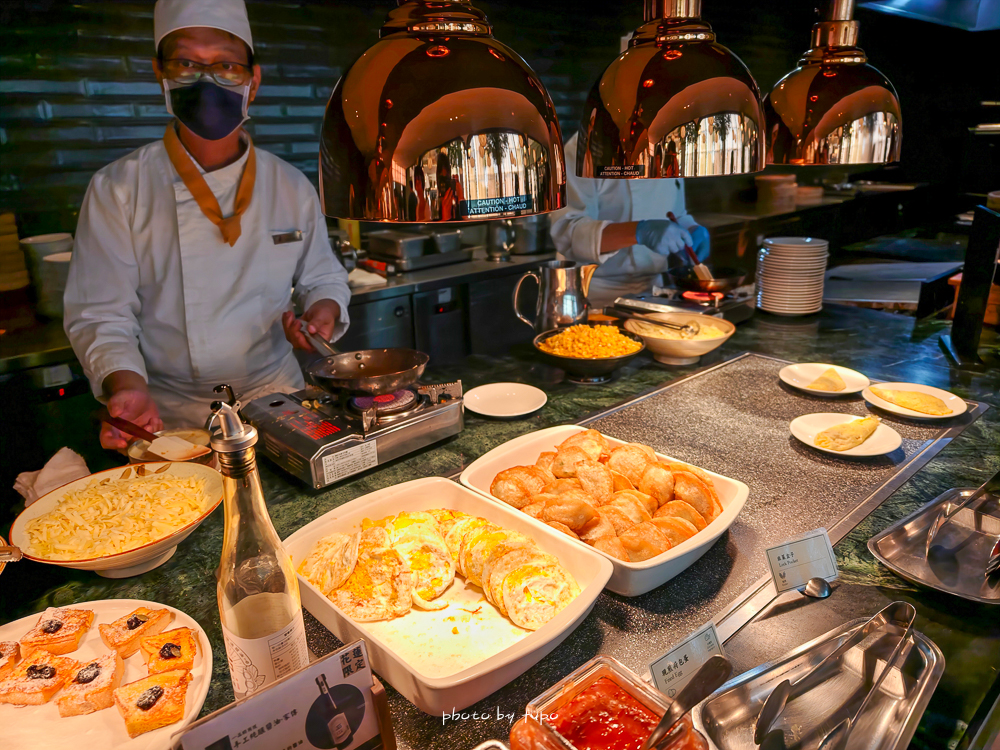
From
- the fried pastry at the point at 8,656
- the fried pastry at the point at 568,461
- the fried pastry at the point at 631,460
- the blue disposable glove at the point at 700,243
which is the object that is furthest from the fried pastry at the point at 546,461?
the blue disposable glove at the point at 700,243

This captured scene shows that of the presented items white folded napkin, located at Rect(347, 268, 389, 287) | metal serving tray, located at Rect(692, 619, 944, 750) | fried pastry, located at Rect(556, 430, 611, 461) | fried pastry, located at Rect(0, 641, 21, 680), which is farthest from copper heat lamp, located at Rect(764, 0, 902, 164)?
white folded napkin, located at Rect(347, 268, 389, 287)

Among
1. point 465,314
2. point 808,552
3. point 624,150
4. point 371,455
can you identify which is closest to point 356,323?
point 465,314

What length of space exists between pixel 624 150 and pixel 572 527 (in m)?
0.78

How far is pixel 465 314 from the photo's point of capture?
4.44 meters

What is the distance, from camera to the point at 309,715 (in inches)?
32.8

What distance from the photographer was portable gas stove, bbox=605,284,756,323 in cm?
281


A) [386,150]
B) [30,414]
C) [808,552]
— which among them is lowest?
[30,414]

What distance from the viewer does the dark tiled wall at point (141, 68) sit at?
127 inches

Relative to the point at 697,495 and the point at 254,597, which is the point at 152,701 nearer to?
the point at 254,597

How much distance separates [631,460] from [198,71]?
79.6 inches

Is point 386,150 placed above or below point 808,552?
above

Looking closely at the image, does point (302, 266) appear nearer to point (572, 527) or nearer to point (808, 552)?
point (572, 527)

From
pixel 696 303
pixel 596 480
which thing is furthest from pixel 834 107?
pixel 696 303

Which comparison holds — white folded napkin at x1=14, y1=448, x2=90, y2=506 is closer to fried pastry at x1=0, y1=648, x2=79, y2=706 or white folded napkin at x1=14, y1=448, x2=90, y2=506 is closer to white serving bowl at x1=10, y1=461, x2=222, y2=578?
white serving bowl at x1=10, y1=461, x2=222, y2=578
